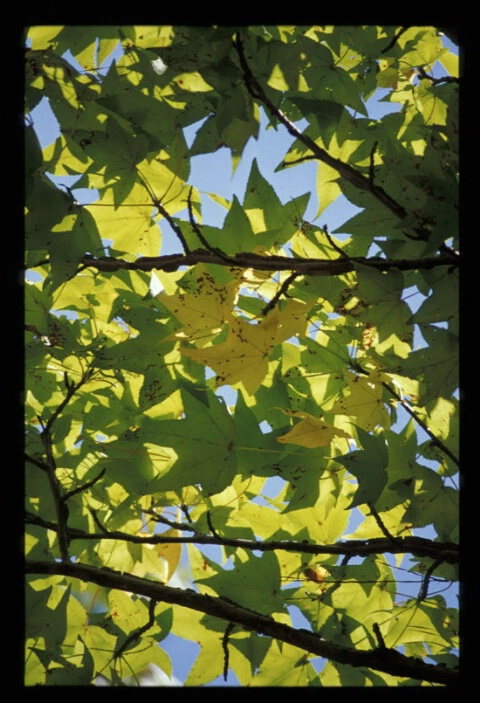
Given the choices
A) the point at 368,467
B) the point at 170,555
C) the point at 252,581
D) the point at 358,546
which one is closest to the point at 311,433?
the point at 368,467

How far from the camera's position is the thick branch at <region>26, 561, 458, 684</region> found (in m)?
0.94

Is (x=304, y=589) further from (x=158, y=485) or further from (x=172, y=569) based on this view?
(x=158, y=485)

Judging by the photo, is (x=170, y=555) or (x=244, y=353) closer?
(x=244, y=353)

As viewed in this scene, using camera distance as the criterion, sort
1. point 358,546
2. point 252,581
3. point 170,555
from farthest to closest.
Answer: point 170,555 < point 252,581 < point 358,546

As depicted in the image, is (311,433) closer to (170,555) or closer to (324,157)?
(324,157)

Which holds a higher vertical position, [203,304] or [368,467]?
[203,304]

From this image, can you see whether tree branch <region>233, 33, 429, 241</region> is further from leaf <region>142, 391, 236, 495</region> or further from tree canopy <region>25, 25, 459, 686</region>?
leaf <region>142, 391, 236, 495</region>

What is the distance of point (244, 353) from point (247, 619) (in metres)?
0.46

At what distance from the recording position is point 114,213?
1.29 meters

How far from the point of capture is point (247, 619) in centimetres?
101

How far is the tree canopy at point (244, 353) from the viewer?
94 cm

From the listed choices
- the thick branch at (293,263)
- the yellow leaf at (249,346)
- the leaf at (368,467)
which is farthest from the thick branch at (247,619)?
the thick branch at (293,263)
